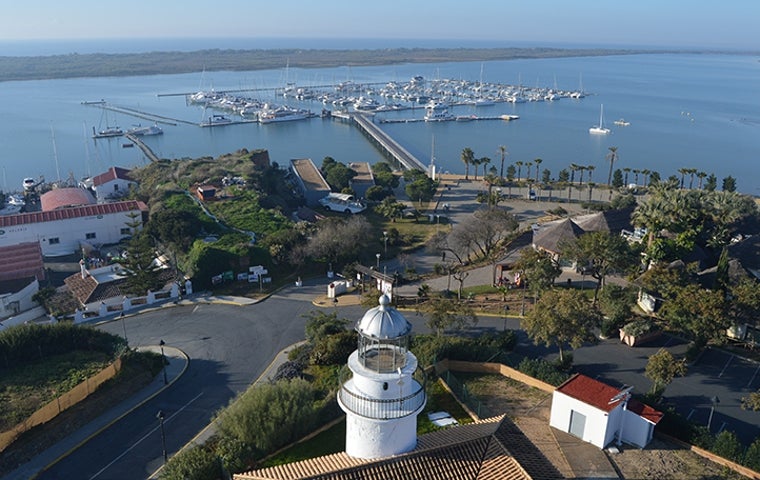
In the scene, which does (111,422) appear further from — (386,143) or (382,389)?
(386,143)

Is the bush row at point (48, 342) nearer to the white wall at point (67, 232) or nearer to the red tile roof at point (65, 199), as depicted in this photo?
the white wall at point (67, 232)

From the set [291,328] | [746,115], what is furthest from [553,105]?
[291,328]

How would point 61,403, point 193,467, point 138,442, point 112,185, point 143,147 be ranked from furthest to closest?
1. point 143,147
2. point 112,185
3. point 61,403
4. point 138,442
5. point 193,467

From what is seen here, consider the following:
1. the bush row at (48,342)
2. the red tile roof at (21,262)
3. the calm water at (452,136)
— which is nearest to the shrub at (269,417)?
the bush row at (48,342)

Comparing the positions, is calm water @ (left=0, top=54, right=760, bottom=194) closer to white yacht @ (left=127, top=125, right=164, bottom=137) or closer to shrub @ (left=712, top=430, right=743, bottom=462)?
white yacht @ (left=127, top=125, right=164, bottom=137)

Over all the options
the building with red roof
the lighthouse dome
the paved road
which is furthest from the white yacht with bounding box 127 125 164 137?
the lighthouse dome

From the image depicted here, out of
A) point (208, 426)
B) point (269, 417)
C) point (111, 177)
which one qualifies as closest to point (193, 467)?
point (269, 417)
